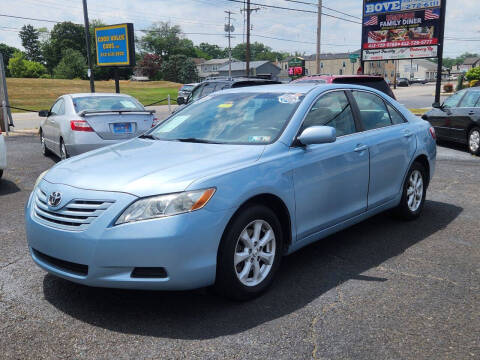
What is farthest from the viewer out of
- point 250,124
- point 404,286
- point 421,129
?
point 421,129

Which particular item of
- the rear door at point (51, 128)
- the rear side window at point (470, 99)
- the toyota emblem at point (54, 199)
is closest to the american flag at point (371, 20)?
the rear side window at point (470, 99)

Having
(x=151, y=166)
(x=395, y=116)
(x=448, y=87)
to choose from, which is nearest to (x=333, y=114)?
(x=395, y=116)

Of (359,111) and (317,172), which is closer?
(317,172)

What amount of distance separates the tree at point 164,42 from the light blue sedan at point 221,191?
127m

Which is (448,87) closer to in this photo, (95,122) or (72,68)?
(95,122)

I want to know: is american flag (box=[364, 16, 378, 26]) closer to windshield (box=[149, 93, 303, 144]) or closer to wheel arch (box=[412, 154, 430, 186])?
wheel arch (box=[412, 154, 430, 186])

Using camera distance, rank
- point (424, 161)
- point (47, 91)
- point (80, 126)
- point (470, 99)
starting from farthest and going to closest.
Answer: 1. point (47, 91)
2. point (470, 99)
3. point (80, 126)
4. point (424, 161)

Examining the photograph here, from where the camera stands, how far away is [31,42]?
123 meters

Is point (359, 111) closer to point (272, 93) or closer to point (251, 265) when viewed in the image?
point (272, 93)

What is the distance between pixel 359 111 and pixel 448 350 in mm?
2617

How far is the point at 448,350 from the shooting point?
9.75 feet

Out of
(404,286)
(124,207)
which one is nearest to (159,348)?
(124,207)

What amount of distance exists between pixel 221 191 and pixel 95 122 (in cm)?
622

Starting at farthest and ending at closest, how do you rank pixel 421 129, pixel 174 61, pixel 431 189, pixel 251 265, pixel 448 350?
pixel 174 61 < pixel 431 189 < pixel 421 129 < pixel 251 265 < pixel 448 350
